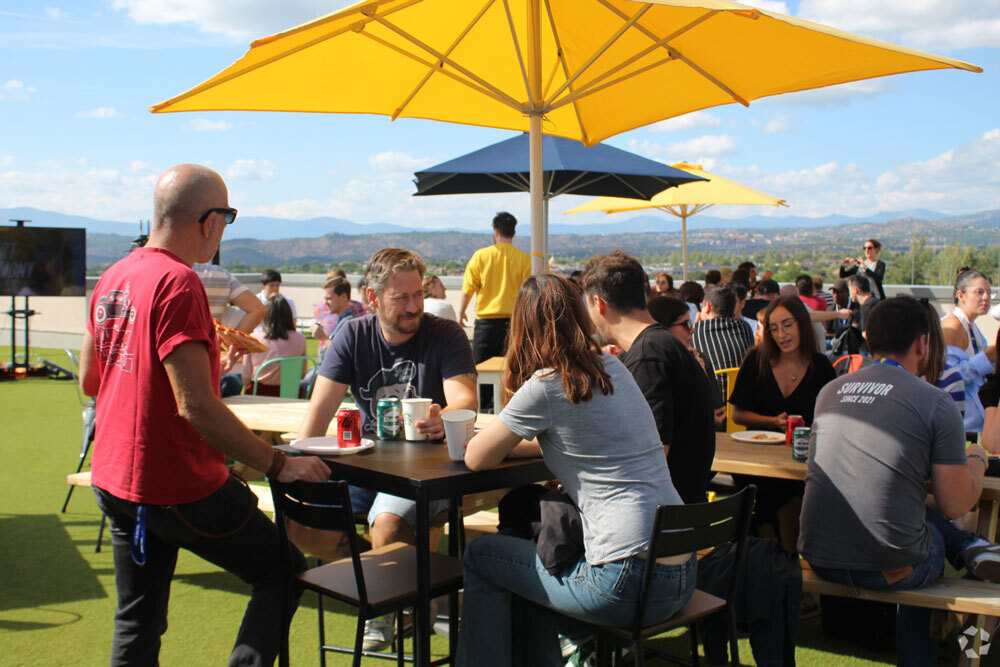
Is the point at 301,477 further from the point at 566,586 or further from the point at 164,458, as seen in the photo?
the point at 566,586

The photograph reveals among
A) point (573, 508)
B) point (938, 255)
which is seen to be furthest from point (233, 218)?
point (938, 255)

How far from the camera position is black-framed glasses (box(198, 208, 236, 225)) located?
2.19 m

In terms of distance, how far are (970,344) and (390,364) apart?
11.4ft

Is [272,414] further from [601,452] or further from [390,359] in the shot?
[601,452]

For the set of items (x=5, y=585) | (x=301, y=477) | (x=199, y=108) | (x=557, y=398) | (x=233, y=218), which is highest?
(x=199, y=108)

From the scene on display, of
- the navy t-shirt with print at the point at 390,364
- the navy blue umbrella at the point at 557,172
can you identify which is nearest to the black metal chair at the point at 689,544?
the navy t-shirt with print at the point at 390,364

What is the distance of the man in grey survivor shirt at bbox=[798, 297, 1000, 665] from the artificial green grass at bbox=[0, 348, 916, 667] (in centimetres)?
52

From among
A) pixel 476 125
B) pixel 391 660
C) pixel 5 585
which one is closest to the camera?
pixel 391 660

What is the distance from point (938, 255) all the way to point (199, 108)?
14.1m

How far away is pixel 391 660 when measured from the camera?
9.64ft

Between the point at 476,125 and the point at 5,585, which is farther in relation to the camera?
the point at 476,125

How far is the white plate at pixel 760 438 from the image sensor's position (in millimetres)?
3357

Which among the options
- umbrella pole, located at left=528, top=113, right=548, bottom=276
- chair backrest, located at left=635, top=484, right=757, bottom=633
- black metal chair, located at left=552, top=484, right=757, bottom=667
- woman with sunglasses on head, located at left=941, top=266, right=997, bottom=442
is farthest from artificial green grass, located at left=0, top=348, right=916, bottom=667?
umbrella pole, located at left=528, top=113, right=548, bottom=276

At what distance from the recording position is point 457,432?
2461 mm
